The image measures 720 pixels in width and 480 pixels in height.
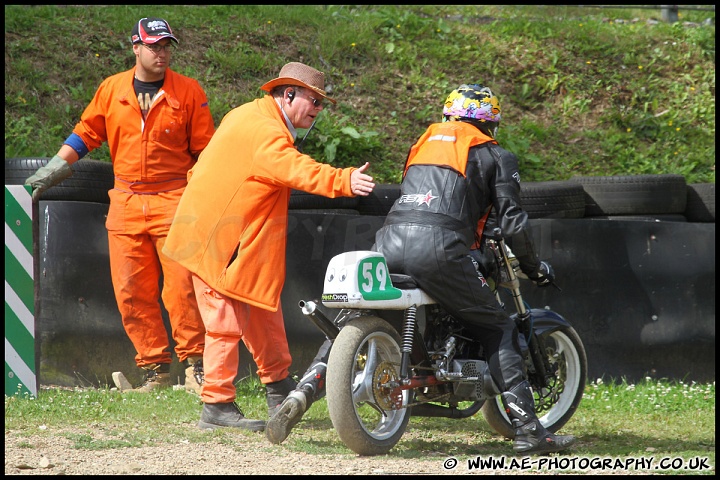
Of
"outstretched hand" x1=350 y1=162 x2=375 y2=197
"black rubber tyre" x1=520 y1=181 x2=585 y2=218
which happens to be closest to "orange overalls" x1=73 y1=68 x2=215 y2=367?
"outstretched hand" x1=350 y1=162 x2=375 y2=197

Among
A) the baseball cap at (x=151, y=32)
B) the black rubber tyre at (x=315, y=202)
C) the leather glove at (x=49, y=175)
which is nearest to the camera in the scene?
the leather glove at (x=49, y=175)

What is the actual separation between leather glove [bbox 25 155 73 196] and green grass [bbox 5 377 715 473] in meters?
1.43

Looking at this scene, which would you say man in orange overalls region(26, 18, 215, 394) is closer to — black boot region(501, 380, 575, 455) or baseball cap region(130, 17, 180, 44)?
baseball cap region(130, 17, 180, 44)

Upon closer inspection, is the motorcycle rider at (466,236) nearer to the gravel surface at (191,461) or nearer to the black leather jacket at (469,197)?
the black leather jacket at (469,197)

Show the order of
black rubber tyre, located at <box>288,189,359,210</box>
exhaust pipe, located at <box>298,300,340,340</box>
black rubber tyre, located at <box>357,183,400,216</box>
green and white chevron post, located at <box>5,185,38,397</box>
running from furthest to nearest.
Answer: black rubber tyre, located at <box>357,183,400,216</box>
black rubber tyre, located at <box>288,189,359,210</box>
green and white chevron post, located at <box>5,185,38,397</box>
exhaust pipe, located at <box>298,300,340,340</box>

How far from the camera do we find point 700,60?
11930 mm

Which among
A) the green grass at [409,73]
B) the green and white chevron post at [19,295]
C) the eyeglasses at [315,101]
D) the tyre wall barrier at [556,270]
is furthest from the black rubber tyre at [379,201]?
the green and white chevron post at [19,295]

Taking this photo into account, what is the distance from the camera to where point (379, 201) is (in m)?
7.80

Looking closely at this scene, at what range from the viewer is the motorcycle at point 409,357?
4.97 metres

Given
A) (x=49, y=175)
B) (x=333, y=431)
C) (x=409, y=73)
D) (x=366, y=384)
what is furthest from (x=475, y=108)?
(x=409, y=73)

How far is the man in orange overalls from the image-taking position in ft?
22.5

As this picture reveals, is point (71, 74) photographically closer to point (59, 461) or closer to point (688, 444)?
point (59, 461)

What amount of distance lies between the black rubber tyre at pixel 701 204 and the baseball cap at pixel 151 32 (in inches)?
193

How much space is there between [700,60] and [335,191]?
327 inches
